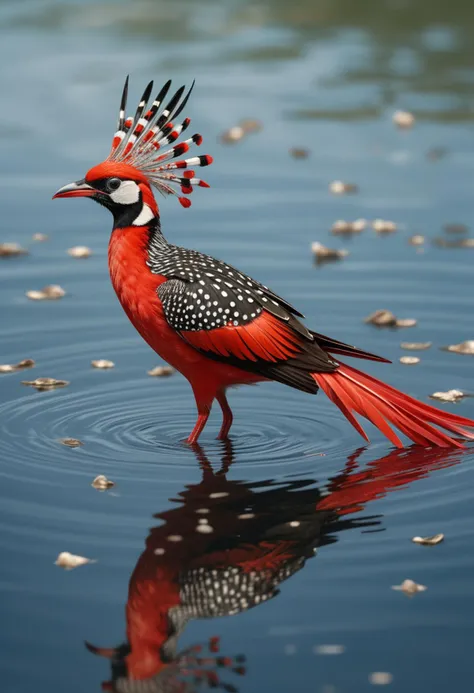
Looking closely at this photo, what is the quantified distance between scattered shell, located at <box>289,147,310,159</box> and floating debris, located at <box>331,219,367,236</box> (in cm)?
248

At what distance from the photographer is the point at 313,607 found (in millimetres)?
5617

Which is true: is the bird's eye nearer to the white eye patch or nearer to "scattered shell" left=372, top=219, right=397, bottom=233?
the white eye patch

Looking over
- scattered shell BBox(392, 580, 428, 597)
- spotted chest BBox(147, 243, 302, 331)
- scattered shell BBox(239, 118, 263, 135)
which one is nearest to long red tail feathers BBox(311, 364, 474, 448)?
spotted chest BBox(147, 243, 302, 331)

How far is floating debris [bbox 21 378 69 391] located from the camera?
870 cm

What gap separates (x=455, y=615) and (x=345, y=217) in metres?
7.57

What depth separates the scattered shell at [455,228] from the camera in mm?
12062

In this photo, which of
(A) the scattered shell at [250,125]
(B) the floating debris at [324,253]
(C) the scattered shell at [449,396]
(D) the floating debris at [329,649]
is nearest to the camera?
(D) the floating debris at [329,649]

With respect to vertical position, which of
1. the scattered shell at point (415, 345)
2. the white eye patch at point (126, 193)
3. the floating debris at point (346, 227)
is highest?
the white eye patch at point (126, 193)

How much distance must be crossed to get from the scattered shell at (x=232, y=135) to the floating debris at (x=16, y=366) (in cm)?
654

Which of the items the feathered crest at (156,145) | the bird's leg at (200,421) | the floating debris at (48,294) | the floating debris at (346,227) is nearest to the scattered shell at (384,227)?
the floating debris at (346,227)

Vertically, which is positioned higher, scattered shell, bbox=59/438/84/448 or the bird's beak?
the bird's beak

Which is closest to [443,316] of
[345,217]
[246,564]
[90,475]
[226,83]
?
[345,217]

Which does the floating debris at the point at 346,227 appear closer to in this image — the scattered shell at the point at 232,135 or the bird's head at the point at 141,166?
the scattered shell at the point at 232,135

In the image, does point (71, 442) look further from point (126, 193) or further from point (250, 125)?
point (250, 125)
